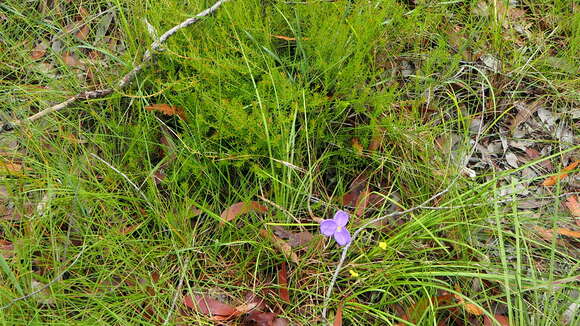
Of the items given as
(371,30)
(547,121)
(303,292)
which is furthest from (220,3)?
(547,121)

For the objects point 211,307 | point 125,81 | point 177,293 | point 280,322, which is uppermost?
point 125,81

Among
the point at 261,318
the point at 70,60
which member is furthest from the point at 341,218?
the point at 70,60

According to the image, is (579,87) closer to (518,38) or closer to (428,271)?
(518,38)

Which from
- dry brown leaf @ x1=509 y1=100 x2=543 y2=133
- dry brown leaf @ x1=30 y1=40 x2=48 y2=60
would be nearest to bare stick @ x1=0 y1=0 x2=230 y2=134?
dry brown leaf @ x1=30 y1=40 x2=48 y2=60

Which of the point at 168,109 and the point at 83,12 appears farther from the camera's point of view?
the point at 83,12

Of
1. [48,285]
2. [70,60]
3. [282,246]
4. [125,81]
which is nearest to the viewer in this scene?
[48,285]

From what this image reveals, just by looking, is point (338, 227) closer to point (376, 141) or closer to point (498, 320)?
point (376, 141)

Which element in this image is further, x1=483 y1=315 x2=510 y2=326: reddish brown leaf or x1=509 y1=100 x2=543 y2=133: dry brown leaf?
x1=509 y1=100 x2=543 y2=133: dry brown leaf

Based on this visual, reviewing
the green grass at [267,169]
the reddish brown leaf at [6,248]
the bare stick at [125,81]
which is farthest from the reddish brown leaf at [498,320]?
the reddish brown leaf at [6,248]

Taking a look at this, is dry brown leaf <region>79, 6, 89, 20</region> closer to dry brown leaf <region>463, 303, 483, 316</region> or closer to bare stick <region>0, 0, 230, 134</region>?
bare stick <region>0, 0, 230, 134</region>
